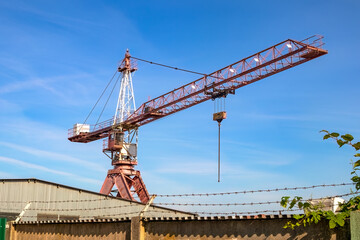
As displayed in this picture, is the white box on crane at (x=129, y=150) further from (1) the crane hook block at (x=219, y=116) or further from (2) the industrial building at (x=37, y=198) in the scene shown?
(2) the industrial building at (x=37, y=198)

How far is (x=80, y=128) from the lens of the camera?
60.1 m

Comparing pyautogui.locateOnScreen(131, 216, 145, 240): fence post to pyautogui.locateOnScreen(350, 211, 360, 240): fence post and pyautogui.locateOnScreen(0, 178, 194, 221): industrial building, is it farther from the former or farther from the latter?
pyautogui.locateOnScreen(0, 178, 194, 221): industrial building

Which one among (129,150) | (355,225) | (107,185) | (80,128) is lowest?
(355,225)

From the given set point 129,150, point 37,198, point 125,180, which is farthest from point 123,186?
point 37,198

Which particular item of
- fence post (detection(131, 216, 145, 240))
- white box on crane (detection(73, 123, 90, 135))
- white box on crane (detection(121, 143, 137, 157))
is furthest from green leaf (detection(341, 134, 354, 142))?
white box on crane (detection(73, 123, 90, 135))

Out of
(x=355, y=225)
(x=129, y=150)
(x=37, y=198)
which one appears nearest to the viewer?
(x=355, y=225)

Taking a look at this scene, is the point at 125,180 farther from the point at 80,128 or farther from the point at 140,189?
the point at 80,128

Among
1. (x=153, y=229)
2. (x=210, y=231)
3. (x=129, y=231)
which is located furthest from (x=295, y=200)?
(x=129, y=231)

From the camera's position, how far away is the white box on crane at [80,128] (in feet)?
197

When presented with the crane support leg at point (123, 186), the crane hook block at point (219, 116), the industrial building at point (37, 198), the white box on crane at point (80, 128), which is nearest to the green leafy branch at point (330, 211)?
the industrial building at point (37, 198)

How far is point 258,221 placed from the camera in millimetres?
10258

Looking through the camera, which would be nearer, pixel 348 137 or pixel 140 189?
pixel 348 137

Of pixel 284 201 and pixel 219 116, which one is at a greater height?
pixel 219 116

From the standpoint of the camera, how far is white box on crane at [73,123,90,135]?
197 ft
